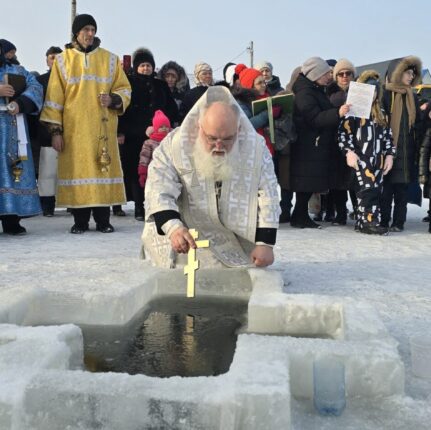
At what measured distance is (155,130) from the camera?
6.23 meters

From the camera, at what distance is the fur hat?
21.8 feet

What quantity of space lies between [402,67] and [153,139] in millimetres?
2814

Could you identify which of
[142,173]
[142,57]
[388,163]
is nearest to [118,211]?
[142,173]

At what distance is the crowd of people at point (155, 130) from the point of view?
5430 mm

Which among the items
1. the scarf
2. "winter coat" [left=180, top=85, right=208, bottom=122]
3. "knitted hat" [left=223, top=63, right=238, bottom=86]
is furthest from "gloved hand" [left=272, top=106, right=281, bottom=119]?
the scarf

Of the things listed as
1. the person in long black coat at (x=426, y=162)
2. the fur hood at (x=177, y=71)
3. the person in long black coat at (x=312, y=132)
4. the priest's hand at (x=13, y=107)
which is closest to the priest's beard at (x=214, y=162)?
the priest's hand at (x=13, y=107)

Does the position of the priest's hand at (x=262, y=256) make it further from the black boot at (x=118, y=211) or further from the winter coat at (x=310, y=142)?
the black boot at (x=118, y=211)

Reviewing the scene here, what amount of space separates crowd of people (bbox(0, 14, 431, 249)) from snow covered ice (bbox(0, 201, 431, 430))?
3.44 feet

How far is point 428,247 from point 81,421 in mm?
4312

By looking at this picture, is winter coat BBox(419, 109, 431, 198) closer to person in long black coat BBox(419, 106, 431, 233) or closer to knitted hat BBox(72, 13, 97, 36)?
person in long black coat BBox(419, 106, 431, 233)

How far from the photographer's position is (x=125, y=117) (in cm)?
667

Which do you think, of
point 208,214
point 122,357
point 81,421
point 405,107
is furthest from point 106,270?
point 405,107

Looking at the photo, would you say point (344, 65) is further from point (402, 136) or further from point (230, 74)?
point (230, 74)

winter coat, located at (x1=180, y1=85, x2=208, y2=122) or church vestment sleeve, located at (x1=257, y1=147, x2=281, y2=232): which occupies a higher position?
winter coat, located at (x1=180, y1=85, x2=208, y2=122)
